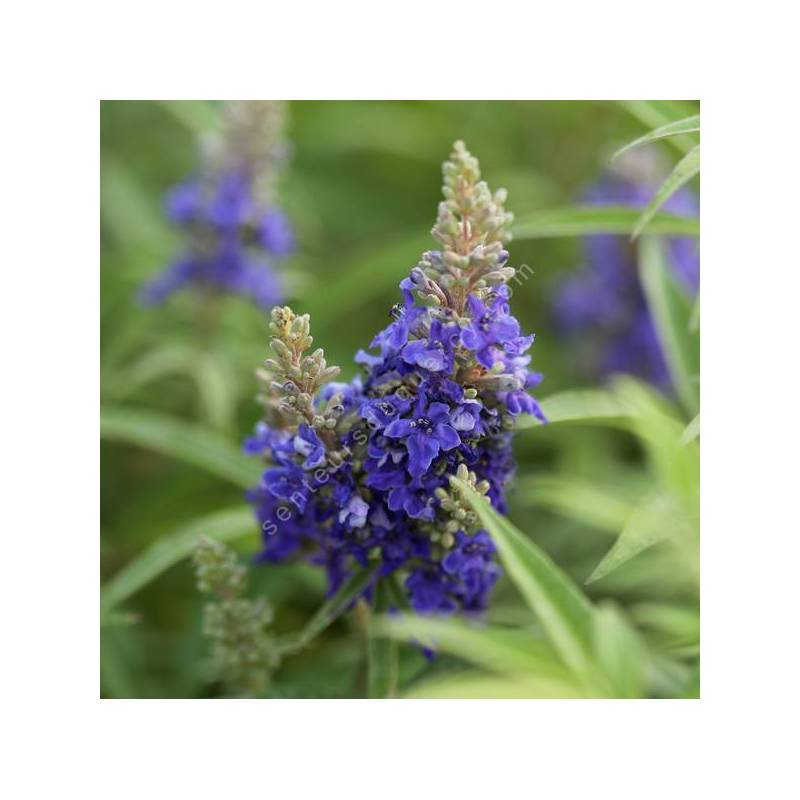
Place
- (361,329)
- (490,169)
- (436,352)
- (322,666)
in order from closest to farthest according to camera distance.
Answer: (436,352) < (322,666) < (361,329) < (490,169)

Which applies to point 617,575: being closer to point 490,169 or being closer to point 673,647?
point 673,647

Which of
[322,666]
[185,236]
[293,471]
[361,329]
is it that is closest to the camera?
[293,471]

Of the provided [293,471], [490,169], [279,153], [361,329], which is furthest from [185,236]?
[293,471]

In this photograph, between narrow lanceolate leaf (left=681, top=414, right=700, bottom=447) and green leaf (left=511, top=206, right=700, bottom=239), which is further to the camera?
green leaf (left=511, top=206, right=700, bottom=239)

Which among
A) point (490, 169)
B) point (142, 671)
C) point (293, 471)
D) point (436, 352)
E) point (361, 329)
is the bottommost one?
point (142, 671)

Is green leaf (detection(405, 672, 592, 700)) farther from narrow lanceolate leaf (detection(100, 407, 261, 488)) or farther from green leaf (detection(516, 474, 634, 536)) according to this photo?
narrow lanceolate leaf (detection(100, 407, 261, 488))

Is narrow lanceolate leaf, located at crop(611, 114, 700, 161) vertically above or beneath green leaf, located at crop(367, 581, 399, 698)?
above

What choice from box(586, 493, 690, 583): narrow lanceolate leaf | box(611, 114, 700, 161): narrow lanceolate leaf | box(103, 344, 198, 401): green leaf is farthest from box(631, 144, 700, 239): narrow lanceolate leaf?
box(103, 344, 198, 401): green leaf
